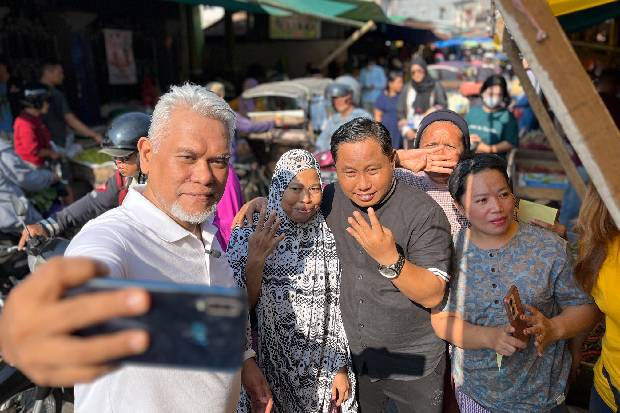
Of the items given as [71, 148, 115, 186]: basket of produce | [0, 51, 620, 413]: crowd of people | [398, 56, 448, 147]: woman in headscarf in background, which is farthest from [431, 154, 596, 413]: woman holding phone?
[398, 56, 448, 147]: woman in headscarf in background

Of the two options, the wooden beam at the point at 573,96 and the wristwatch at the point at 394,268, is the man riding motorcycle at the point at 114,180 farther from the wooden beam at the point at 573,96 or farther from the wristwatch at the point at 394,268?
the wooden beam at the point at 573,96

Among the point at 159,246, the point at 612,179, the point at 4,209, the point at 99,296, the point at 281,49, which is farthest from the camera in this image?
the point at 281,49

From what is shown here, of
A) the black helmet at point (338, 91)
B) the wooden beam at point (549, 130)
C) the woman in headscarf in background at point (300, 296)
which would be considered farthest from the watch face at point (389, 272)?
the black helmet at point (338, 91)

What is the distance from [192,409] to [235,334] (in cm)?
90

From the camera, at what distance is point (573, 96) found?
85 centimetres

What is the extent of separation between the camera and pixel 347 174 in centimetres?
219

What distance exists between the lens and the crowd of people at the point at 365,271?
1524 millimetres

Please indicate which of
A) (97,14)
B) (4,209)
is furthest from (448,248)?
(97,14)

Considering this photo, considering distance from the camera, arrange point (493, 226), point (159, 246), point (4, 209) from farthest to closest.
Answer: point (4, 209)
point (493, 226)
point (159, 246)

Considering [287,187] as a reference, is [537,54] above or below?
above

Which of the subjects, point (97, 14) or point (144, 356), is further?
point (97, 14)

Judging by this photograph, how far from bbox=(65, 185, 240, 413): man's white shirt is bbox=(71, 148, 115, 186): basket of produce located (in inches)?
189

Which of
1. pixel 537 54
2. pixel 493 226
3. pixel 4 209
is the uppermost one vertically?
pixel 537 54

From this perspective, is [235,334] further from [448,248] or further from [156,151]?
[448,248]
